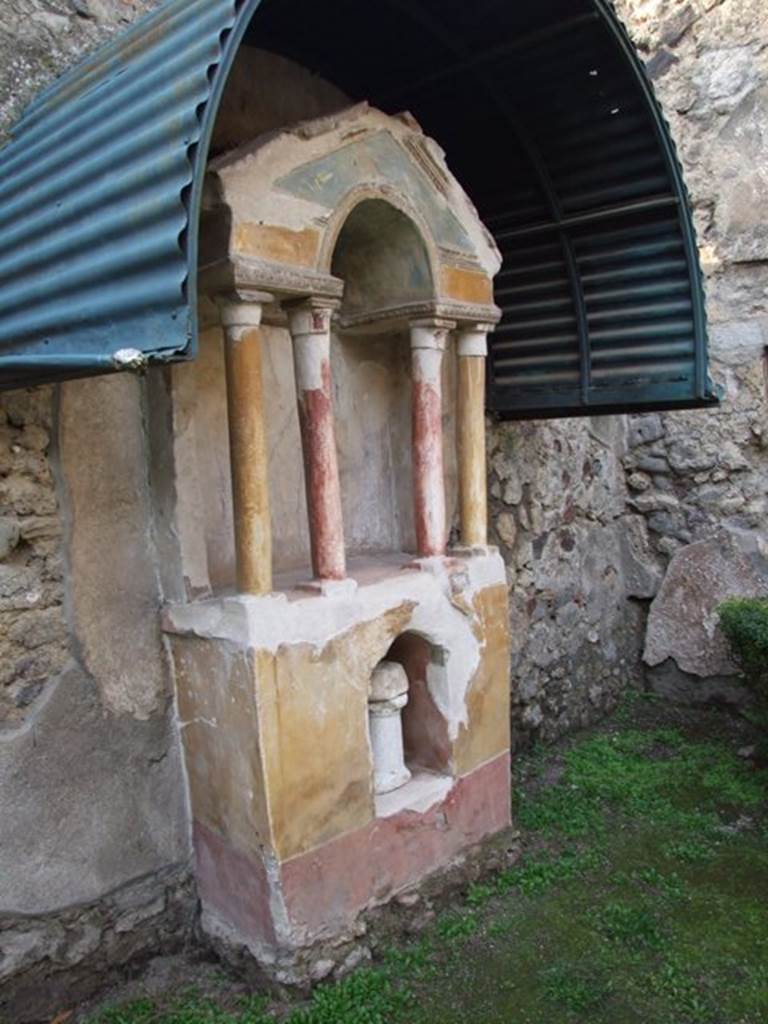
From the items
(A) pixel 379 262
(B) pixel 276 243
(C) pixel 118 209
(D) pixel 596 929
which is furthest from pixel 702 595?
(C) pixel 118 209

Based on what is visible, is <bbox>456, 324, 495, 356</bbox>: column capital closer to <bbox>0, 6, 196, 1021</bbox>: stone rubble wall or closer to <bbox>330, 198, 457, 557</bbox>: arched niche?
<bbox>330, 198, 457, 557</bbox>: arched niche

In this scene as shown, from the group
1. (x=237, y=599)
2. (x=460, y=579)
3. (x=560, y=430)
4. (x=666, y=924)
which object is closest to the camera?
(x=237, y=599)

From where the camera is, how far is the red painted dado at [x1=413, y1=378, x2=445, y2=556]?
132 inches

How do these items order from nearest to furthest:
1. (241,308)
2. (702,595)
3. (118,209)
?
(118,209), (241,308), (702,595)

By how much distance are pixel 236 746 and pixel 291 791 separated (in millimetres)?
237

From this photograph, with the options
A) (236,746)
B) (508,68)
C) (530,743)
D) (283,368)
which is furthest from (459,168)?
(530,743)

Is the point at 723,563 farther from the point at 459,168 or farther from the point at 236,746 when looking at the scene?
the point at 236,746

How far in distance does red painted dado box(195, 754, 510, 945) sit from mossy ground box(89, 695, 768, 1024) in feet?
0.65

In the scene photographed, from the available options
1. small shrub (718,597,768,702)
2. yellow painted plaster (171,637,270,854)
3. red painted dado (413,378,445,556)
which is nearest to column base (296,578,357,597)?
yellow painted plaster (171,637,270,854)

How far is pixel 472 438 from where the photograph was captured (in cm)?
359

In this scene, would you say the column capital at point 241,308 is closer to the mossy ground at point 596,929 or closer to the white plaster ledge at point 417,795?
the white plaster ledge at point 417,795

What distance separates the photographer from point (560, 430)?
505 centimetres

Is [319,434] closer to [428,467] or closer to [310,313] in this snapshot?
[310,313]

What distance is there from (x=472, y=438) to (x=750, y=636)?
1893 millimetres
